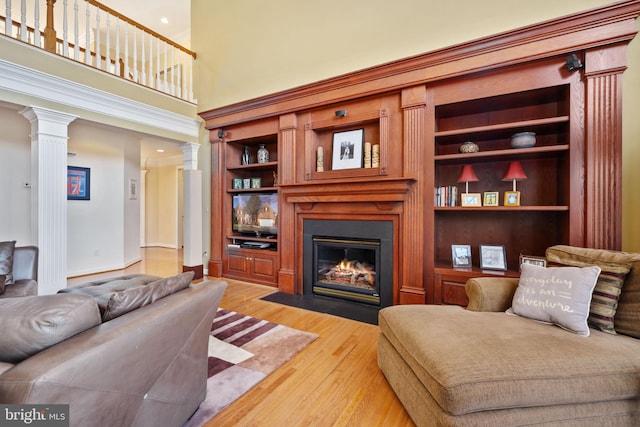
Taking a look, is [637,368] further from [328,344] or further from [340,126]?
[340,126]

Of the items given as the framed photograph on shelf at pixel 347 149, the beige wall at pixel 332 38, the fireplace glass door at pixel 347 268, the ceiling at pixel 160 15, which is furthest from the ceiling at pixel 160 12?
the fireplace glass door at pixel 347 268

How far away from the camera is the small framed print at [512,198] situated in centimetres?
257

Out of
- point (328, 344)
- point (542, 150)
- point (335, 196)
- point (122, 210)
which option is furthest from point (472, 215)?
point (122, 210)

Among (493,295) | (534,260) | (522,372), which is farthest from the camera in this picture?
(534,260)

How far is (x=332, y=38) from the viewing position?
3.39 m

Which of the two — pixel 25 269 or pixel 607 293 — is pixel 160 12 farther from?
pixel 607 293

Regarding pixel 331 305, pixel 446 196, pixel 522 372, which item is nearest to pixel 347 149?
pixel 446 196

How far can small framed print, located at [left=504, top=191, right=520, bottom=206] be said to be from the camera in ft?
8.43

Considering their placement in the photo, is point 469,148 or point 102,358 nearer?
point 102,358

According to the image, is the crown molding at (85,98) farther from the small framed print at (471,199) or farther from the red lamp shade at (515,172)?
the red lamp shade at (515,172)

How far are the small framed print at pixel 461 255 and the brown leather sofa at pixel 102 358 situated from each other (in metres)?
2.55

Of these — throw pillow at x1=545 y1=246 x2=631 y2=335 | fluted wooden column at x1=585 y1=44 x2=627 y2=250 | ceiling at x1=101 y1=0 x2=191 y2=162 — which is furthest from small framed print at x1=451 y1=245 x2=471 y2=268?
ceiling at x1=101 y1=0 x2=191 y2=162

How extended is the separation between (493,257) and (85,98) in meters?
5.00

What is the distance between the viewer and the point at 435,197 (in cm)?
288
